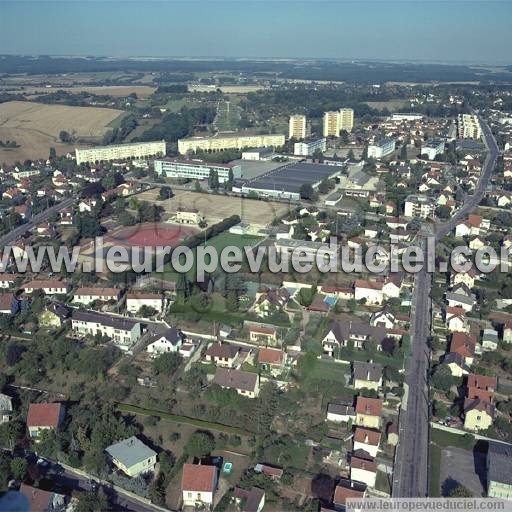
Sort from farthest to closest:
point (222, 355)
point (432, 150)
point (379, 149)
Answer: point (379, 149), point (432, 150), point (222, 355)

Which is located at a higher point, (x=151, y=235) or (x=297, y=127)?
(x=297, y=127)

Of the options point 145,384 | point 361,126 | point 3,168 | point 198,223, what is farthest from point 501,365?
point 361,126

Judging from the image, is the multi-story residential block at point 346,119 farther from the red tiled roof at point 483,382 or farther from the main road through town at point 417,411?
the red tiled roof at point 483,382

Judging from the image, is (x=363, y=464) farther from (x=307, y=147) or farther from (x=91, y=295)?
(x=307, y=147)

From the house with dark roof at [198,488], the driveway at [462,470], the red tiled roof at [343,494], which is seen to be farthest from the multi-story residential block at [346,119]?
the house with dark roof at [198,488]

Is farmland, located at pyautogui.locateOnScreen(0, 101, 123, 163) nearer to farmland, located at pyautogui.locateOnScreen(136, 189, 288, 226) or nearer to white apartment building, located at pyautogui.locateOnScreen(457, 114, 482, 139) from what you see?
farmland, located at pyautogui.locateOnScreen(136, 189, 288, 226)

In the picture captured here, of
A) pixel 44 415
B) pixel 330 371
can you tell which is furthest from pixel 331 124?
pixel 44 415

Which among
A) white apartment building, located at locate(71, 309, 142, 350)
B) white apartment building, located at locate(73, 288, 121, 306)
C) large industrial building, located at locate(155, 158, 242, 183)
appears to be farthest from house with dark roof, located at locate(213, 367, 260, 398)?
large industrial building, located at locate(155, 158, 242, 183)
